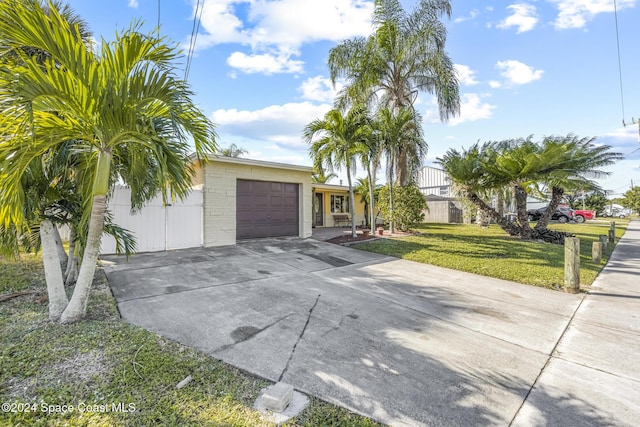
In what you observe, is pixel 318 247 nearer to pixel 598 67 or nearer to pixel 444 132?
pixel 444 132

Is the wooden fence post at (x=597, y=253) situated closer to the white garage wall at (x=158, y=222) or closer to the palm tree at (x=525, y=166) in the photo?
the palm tree at (x=525, y=166)

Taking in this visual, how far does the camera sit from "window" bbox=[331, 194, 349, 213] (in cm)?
1795

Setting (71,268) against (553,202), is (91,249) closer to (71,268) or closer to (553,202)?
(71,268)

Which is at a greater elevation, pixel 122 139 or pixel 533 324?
pixel 122 139

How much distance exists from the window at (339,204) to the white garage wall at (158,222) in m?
9.78

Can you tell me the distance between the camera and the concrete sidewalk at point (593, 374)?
2.38 meters

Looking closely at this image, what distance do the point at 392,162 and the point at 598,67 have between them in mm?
8214

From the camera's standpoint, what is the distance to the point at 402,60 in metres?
13.2

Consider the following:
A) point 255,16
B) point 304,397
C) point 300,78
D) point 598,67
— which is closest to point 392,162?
point 300,78

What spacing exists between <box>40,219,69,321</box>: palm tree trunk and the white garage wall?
432 centimetres

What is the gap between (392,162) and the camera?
12.5 m

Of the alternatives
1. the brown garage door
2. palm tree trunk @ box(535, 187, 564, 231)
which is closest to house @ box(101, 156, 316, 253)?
the brown garage door

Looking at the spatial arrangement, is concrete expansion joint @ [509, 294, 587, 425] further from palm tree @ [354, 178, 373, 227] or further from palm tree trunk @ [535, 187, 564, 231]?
palm tree @ [354, 178, 373, 227]

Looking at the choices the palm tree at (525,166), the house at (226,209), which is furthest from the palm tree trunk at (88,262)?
the palm tree at (525,166)
